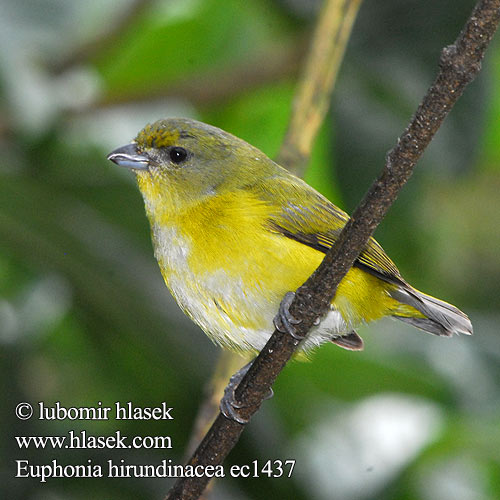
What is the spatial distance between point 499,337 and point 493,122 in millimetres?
1325

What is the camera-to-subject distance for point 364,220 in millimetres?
1547

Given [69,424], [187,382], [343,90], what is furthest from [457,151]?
[69,424]

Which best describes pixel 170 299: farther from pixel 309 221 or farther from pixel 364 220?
pixel 364 220

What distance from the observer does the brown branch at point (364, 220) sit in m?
1.34

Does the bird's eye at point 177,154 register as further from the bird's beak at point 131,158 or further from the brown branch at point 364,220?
the brown branch at point 364,220

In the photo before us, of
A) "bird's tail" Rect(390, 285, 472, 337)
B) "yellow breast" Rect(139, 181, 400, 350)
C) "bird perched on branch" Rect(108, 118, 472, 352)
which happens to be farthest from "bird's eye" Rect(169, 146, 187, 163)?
"bird's tail" Rect(390, 285, 472, 337)

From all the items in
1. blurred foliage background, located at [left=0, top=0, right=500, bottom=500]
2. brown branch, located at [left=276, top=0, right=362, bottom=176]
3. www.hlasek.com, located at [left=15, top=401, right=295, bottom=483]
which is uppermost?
brown branch, located at [left=276, top=0, right=362, bottom=176]

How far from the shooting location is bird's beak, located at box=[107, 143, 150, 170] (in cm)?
267

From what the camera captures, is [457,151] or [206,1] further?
[206,1]

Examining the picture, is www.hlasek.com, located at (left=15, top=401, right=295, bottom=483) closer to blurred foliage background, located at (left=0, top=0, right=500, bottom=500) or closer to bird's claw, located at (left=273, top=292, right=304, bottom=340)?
blurred foliage background, located at (left=0, top=0, right=500, bottom=500)

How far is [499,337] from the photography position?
339cm

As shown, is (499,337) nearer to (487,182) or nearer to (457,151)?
(457,151)

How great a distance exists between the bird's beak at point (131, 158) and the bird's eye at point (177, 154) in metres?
0.09

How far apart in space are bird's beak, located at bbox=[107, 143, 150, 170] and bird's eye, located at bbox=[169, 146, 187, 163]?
0.28 feet
